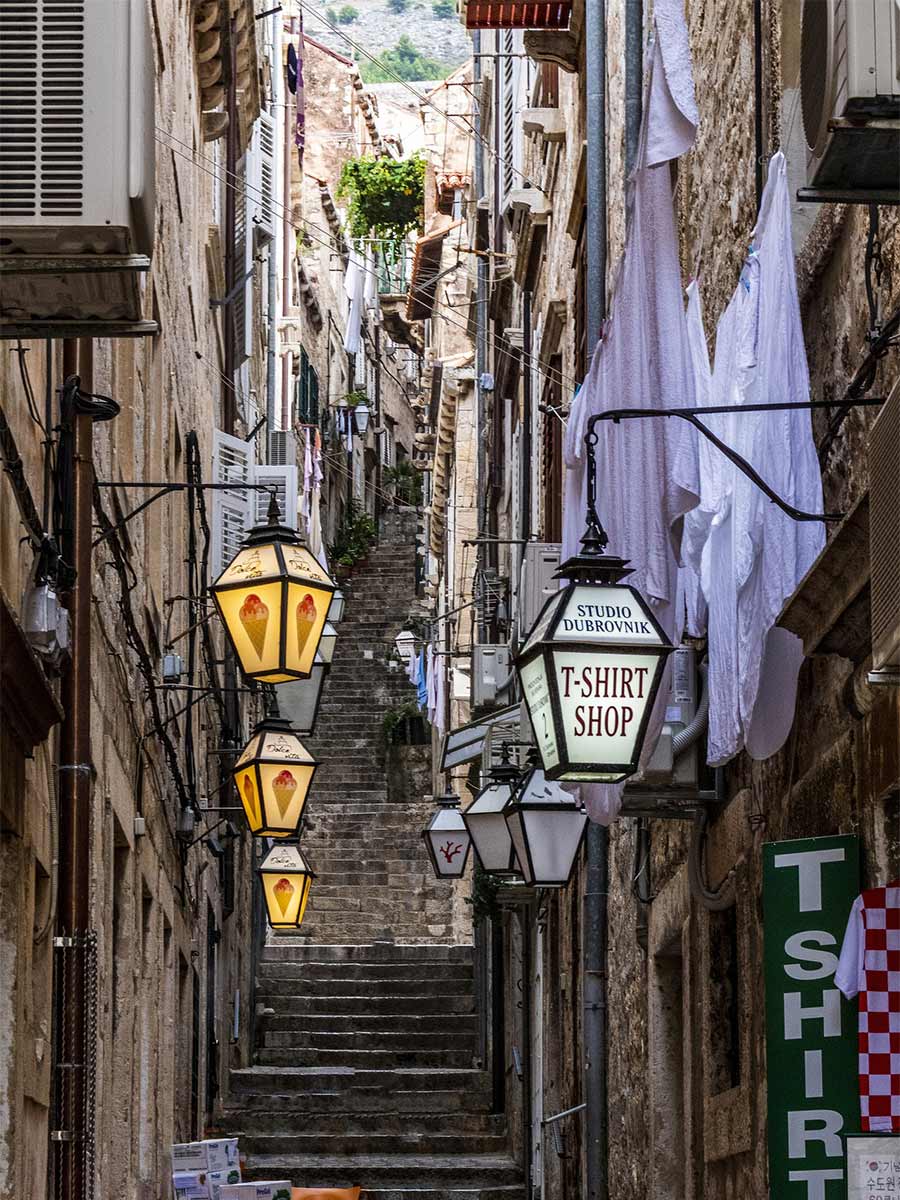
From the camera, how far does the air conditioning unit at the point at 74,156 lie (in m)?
5.32

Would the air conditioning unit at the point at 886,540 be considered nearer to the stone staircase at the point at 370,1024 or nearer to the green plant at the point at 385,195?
the stone staircase at the point at 370,1024

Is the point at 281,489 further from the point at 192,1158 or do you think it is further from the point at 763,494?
the point at 763,494

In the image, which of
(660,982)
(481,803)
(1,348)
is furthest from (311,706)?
(1,348)

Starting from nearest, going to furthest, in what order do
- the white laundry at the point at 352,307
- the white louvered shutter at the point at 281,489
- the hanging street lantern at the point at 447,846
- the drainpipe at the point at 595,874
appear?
1. the drainpipe at the point at 595,874
2. the hanging street lantern at the point at 447,846
3. the white louvered shutter at the point at 281,489
4. the white laundry at the point at 352,307

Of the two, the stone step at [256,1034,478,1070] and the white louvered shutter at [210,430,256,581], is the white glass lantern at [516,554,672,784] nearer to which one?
the white louvered shutter at [210,430,256,581]

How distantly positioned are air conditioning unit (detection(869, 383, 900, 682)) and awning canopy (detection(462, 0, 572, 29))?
12366mm

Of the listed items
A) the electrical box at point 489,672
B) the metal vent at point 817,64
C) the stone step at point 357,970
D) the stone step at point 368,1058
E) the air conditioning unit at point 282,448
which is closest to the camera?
the metal vent at point 817,64

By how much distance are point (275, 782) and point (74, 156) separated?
31.3ft

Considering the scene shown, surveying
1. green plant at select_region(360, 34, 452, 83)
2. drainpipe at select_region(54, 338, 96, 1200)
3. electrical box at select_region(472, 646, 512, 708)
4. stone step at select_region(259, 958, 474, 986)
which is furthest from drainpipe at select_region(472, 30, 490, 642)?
green plant at select_region(360, 34, 452, 83)

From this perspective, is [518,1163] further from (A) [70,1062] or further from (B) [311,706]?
(A) [70,1062]

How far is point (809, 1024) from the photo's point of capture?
6.46 meters

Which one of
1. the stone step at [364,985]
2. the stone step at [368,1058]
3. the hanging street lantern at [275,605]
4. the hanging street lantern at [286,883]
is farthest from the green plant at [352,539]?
the hanging street lantern at [275,605]

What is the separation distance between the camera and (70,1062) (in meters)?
8.80

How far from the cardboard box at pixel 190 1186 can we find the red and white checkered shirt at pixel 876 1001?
9942mm
